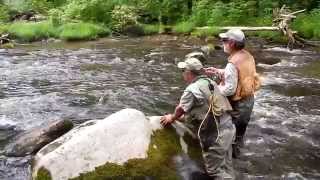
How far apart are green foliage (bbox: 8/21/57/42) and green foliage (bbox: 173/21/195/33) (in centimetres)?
701

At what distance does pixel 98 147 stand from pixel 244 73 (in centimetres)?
222

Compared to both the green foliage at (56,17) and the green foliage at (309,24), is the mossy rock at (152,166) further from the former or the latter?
the green foliage at (56,17)

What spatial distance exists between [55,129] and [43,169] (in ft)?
7.10

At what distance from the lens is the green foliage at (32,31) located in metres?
29.0

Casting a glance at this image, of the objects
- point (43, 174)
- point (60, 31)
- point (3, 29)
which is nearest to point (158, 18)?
point (60, 31)

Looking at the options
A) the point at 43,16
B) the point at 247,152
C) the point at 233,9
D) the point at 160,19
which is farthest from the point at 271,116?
the point at 43,16

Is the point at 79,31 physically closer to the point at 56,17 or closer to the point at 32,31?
the point at 32,31

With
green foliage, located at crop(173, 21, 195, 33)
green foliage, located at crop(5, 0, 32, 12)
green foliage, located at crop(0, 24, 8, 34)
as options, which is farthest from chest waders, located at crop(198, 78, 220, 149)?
green foliage, located at crop(5, 0, 32, 12)

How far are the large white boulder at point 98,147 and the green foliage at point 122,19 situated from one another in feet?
77.7

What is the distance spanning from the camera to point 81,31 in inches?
1114

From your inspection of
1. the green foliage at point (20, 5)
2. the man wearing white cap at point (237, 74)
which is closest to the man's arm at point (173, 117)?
the man wearing white cap at point (237, 74)

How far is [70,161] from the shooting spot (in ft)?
21.6

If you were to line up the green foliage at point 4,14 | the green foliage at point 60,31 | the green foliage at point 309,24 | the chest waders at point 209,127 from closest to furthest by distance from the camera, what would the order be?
the chest waders at point 209,127, the green foliage at point 309,24, the green foliage at point 60,31, the green foliage at point 4,14

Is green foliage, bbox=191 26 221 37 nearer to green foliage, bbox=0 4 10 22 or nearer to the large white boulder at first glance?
green foliage, bbox=0 4 10 22
